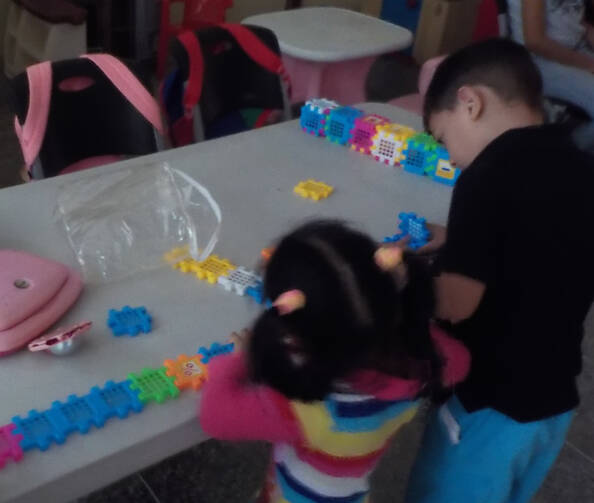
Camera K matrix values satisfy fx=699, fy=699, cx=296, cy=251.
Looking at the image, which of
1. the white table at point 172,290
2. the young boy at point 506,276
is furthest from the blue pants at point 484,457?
the white table at point 172,290

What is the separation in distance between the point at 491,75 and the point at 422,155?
0.42m

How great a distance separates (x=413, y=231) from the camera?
1.11m

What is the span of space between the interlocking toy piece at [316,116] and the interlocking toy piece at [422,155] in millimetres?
198

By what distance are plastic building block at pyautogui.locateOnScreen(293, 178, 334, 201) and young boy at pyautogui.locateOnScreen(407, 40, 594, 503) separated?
0.28 meters

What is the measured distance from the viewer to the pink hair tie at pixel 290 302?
604 millimetres

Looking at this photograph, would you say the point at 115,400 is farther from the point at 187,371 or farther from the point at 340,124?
the point at 340,124

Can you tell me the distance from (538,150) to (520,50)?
23cm

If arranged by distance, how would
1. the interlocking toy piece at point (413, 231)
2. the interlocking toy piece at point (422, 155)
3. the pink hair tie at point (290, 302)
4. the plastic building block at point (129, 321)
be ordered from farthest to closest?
the interlocking toy piece at point (422, 155) < the interlocking toy piece at point (413, 231) < the plastic building block at point (129, 321) < the pink hair tie at point (290, 302)

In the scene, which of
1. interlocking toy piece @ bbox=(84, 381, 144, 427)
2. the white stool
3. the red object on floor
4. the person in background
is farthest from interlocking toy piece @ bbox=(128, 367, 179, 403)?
the red object on floor

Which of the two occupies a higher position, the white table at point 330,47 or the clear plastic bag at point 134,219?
the clear plastic bag at point 134,219

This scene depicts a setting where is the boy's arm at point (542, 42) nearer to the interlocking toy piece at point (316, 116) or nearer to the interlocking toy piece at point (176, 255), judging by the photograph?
the interlocking toy piece at point (316, 116)

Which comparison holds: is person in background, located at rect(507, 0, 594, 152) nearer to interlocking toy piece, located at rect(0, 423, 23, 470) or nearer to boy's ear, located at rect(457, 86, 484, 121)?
boy's ear, located at rect(457, 86, 484, 121)

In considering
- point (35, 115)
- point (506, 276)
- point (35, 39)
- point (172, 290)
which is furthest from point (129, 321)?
point (35, 39)

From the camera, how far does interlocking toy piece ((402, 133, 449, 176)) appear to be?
1.31m
